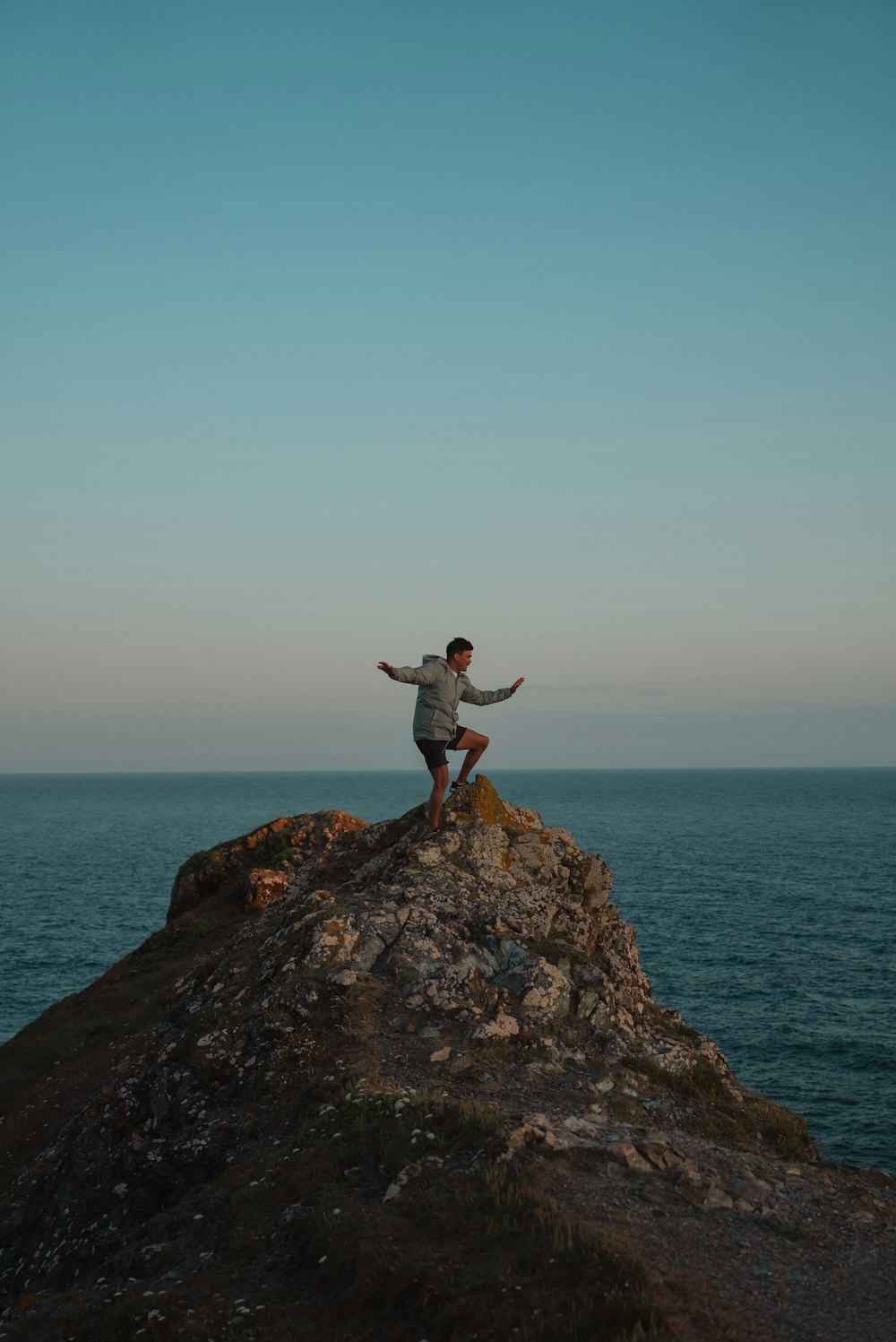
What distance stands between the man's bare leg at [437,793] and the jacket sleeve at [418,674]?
213 cm

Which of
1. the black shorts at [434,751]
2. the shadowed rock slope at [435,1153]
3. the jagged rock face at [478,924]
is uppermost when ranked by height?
the black shorts at [434,751]

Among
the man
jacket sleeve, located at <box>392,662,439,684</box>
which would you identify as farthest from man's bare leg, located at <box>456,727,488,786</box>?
jacket sleeve, located at <box>392,662,439,684</box>

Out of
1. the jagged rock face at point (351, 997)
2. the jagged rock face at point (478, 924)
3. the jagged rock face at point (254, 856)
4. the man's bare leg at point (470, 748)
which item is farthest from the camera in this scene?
the jagged rock face at point (254, 856)

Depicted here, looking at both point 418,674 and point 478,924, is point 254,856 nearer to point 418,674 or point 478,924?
point 418,674

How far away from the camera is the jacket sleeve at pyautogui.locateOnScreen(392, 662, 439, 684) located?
20.2 meters

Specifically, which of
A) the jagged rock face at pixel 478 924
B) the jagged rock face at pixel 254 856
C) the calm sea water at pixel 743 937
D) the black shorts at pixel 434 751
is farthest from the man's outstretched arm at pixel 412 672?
the calm sea water at pixel 743 937

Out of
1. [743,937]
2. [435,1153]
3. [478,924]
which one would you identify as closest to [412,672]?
[478,924]

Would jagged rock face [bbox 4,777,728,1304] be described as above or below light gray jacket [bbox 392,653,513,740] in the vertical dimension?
below

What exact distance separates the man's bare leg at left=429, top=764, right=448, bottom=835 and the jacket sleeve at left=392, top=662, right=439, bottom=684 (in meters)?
2.13

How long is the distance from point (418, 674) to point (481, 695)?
1958 mm

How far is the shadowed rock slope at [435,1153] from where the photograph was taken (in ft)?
31.8

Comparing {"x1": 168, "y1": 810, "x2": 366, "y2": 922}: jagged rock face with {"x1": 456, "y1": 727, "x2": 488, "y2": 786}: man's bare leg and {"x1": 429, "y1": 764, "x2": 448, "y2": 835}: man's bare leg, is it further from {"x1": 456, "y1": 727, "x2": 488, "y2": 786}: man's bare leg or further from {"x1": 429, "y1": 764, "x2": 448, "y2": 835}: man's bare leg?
{"x1": 429, "y1": 764, "x2": 448, "y2": 835}: man's bare leg

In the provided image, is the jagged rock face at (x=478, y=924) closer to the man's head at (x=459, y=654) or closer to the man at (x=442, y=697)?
the man at (x=442, y=697)

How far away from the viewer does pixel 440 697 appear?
21375 mm
